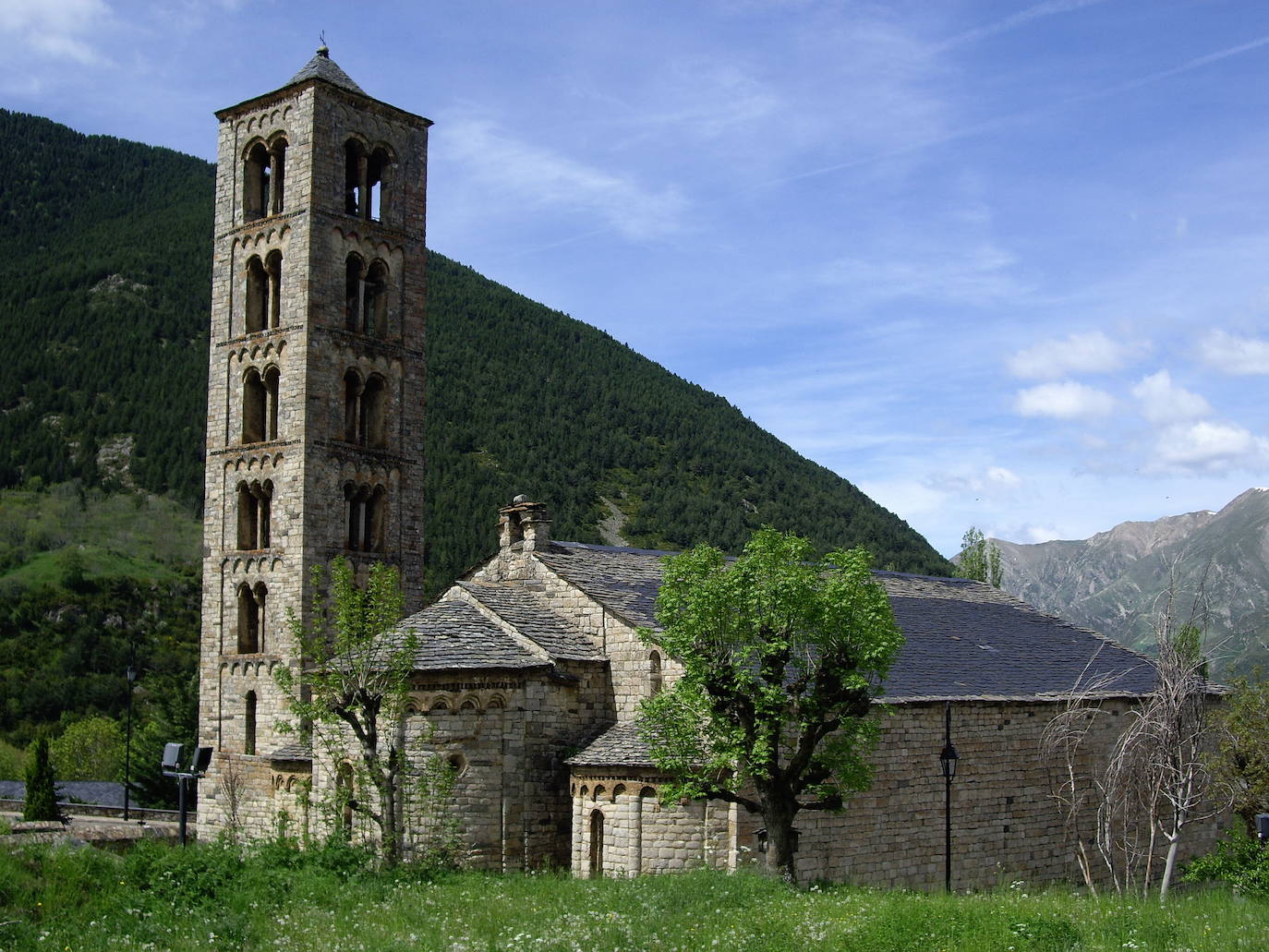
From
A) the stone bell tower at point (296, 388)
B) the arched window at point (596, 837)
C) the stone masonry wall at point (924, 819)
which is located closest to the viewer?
the stone masonry wall at point (924, 819)

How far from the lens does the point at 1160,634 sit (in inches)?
778

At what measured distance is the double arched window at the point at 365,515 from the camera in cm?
3209

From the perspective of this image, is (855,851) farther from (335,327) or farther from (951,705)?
(335,327)

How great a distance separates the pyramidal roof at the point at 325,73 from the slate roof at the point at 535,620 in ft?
46.5

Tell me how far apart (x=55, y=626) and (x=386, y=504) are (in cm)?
5801

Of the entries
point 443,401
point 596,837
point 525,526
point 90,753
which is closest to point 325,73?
point 525,526

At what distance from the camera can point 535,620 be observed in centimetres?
2569

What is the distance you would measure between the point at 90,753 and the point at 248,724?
99.8 ft

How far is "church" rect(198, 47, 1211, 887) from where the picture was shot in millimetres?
22875

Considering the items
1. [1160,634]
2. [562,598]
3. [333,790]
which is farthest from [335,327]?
[1160,634]

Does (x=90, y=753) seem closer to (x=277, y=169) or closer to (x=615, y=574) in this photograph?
(x=277, y=169)

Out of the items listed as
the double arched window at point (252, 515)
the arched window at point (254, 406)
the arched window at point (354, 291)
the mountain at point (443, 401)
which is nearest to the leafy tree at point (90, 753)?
the mountain at point (443, 401)

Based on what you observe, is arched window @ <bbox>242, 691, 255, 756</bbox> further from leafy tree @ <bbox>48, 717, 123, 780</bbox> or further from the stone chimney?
leafy tree @ <bbox>48, 717, 123, 780</bbox>

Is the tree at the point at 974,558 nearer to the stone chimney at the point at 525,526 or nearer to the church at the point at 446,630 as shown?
the church at the point at 446,630
